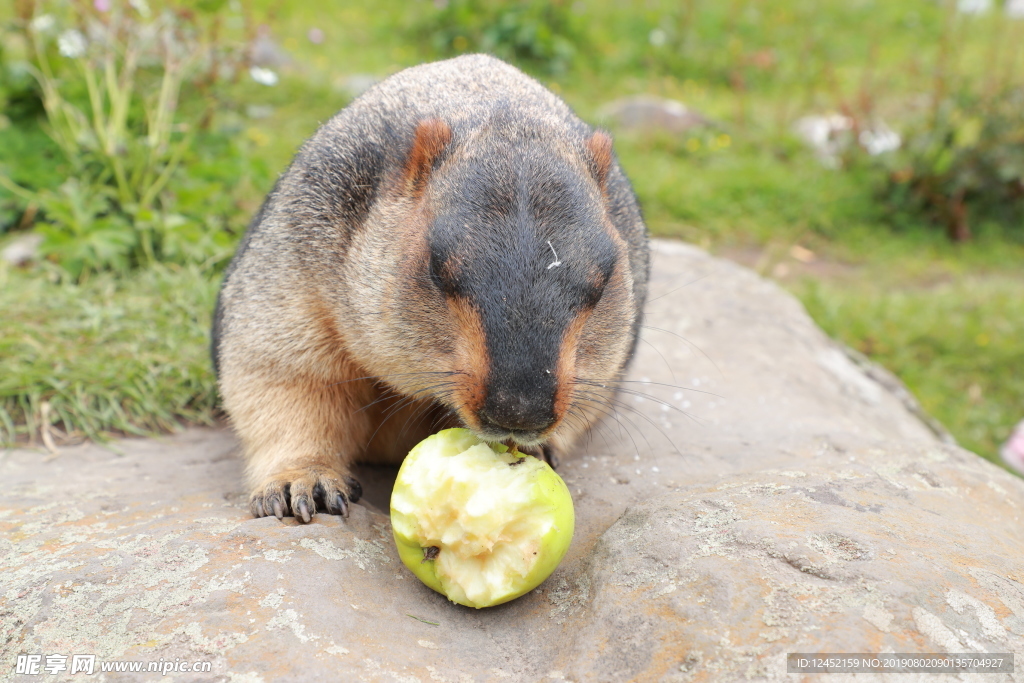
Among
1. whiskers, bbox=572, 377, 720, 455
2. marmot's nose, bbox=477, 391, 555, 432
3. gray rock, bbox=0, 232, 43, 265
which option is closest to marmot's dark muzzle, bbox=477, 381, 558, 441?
marmot's nose, bbox=477, 391, 555, 432

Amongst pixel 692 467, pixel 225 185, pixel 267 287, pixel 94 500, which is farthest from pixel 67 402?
pixel 692 467

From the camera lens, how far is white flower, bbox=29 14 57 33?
22.6 feet

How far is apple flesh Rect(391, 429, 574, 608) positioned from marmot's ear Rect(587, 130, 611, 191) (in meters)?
1.47

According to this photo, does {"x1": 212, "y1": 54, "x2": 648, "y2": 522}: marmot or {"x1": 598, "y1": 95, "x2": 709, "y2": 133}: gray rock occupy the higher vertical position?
{"x1": 212, "y1": 54, "x2": 648, "y2": 522}: marmot

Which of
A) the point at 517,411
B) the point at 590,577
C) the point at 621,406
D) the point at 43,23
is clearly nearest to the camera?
the point at 517,411

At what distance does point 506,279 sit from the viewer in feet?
9.53

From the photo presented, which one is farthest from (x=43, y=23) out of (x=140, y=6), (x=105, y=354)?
(x=105, y=354)

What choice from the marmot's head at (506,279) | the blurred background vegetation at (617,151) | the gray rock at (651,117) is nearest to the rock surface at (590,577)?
the marmot's head at (506,279)

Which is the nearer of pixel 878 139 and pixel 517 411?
Result: pixel 517 411

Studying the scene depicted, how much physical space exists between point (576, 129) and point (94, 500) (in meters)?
2.81

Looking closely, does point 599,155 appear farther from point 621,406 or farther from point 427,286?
point 621,406

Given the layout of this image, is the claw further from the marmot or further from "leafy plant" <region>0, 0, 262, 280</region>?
"leafy plant" <region>0, 0, 262, 280</region>

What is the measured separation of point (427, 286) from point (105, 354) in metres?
3.10

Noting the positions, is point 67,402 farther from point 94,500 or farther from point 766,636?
point 766,636
